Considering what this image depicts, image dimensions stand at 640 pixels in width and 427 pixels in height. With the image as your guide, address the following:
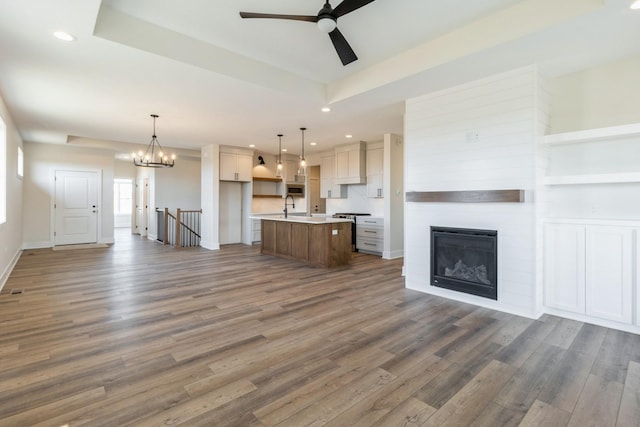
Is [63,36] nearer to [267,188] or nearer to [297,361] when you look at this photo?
[297,361]

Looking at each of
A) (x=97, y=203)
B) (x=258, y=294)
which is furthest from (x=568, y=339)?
(x=97, y=203)

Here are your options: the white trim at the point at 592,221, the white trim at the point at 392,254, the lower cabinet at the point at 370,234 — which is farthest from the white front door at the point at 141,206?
the white trim at the point at 592,221

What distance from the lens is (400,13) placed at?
290 cm

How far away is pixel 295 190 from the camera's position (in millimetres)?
9602

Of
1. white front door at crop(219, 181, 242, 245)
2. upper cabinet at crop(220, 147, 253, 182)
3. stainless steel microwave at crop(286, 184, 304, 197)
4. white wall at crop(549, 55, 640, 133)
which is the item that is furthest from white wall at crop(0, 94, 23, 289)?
white wall at crop(549, 55, 640, 133)

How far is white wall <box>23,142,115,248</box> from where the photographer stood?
7.83 metres

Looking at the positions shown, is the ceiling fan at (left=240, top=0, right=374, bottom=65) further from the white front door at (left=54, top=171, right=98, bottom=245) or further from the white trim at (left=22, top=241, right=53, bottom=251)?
the white trim at (left=22, top=241, right=53, bottom=251)

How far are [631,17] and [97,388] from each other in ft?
15.7

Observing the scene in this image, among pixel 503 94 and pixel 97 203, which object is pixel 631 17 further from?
pixel 97 203

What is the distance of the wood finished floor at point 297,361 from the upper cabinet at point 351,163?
3946mm

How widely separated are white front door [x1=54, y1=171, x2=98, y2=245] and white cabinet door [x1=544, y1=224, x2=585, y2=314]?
10.1 m

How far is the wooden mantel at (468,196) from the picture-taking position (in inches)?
133

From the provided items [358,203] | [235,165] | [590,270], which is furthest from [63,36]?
[358,203]

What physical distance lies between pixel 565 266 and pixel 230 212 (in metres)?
7.71
